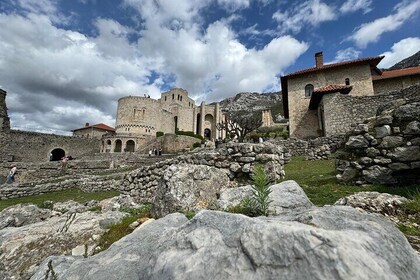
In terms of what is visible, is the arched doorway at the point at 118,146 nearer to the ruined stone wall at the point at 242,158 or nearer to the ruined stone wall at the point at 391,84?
the ruined stone wall at the point at 391,84

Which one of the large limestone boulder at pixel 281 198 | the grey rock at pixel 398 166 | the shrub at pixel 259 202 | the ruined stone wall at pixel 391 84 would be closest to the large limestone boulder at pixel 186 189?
the large limestone boulder at pixel 281 198

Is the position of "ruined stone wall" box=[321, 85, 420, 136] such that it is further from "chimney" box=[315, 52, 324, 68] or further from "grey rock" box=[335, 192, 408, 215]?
"grey rock" box=[335, 192, 408, 215]

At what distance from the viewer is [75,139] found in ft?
163

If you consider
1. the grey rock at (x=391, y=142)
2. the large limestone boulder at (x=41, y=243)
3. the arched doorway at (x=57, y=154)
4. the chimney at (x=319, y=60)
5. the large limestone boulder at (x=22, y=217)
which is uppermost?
the chimney at (x=319, y=60)

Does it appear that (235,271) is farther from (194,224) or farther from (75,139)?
(75,139)

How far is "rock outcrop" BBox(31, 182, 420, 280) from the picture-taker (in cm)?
117

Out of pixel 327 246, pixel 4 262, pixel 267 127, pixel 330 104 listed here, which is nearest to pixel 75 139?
pixel 267 127

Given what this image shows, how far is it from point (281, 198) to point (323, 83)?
2717cm

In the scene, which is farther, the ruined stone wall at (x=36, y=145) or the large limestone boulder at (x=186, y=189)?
the ruined stone wall at (x=36, y=145)

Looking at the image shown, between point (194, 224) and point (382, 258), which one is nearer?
point (382, 258)

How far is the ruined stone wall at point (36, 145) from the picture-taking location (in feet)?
127

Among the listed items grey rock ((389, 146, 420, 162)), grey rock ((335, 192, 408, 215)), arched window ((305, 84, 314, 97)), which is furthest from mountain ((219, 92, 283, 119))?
grey rock ((335, 192, 408, 215))

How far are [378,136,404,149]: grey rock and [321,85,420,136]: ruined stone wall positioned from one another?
45.8 feet

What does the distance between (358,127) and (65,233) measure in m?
7.02
